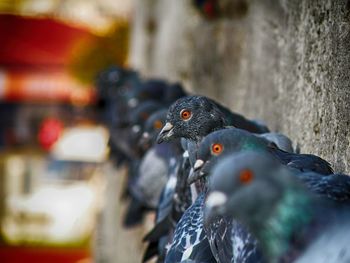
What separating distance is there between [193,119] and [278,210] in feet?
3.86

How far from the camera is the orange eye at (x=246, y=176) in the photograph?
1.85m

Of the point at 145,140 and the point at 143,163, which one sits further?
the point at 143,163

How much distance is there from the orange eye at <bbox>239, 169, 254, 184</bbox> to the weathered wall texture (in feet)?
3.45

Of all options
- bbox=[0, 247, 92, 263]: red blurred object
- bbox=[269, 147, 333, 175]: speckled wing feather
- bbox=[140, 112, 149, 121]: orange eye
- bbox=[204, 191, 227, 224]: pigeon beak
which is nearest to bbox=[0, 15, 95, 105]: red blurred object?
bbox=[0, 247, 92, 263]: red blurred object

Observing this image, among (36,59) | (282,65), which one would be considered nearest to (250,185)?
(282,65)

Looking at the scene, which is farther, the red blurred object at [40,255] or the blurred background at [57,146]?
the blurred background at [57,146]

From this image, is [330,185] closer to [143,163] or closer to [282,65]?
[282,65]

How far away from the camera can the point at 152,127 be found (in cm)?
448

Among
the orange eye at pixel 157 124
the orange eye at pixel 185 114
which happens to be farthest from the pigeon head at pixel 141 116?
the orange eye at pixel 185 114

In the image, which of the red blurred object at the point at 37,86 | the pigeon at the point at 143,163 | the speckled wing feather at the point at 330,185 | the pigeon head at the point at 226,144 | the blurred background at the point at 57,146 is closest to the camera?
the speckled wing feather at the point at 330,185

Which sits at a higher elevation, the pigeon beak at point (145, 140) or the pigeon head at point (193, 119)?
the pigeon head at point (193, 119)

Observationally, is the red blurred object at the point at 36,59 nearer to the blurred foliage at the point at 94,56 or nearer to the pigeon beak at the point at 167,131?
the blurred foliage at the point at 94,56

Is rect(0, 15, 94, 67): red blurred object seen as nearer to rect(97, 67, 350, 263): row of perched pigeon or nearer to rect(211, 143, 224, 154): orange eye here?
rect(97, 67, 350, 263): row of perched pigeon

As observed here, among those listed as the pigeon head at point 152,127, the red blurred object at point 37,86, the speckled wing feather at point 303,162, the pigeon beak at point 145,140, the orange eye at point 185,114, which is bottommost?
the red blurred object at point 37,86
